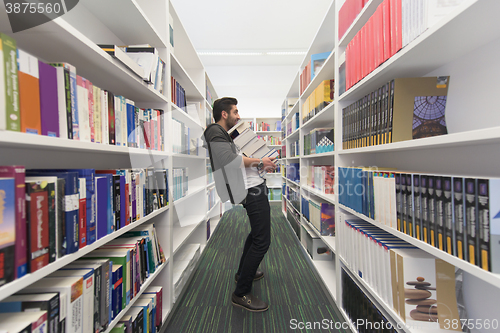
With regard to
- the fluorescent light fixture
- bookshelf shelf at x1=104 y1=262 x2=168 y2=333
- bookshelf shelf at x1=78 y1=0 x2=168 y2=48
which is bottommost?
bookshelf shelf at x1=104 y1=262 x2=168 y2=333

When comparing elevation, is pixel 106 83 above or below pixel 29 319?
above

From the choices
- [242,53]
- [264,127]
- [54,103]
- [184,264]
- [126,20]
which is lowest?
[184,264]

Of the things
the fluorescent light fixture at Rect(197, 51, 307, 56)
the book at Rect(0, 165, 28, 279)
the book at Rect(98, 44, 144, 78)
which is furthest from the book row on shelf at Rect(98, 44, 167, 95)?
the fluorescent light fixture at Rect(197, 51, 307, 56)

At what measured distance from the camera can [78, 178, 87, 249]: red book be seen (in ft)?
2.18

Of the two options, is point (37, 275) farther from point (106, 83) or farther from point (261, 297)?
point (261, 297)

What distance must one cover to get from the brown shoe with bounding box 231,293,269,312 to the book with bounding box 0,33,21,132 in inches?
61.6

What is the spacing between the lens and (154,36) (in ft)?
4.20

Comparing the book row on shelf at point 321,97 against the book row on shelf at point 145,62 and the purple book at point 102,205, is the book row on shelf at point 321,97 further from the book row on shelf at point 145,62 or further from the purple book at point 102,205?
the purple book at point 102,205

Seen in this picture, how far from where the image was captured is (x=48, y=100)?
1.86 ft

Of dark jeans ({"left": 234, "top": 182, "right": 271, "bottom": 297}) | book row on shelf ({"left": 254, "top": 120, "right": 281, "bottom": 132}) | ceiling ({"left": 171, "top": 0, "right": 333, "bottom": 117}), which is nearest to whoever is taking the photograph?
dark jeans ({"left": 234, "top": 182, "right": 271, "bottom": 297})

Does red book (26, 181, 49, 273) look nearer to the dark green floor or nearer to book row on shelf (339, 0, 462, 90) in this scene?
the dark green floor

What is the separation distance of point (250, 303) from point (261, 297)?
16 cm

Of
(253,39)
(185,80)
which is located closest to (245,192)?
(185,80)

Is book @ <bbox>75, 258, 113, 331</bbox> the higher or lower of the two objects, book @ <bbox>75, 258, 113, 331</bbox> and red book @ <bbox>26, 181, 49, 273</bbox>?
the lower
